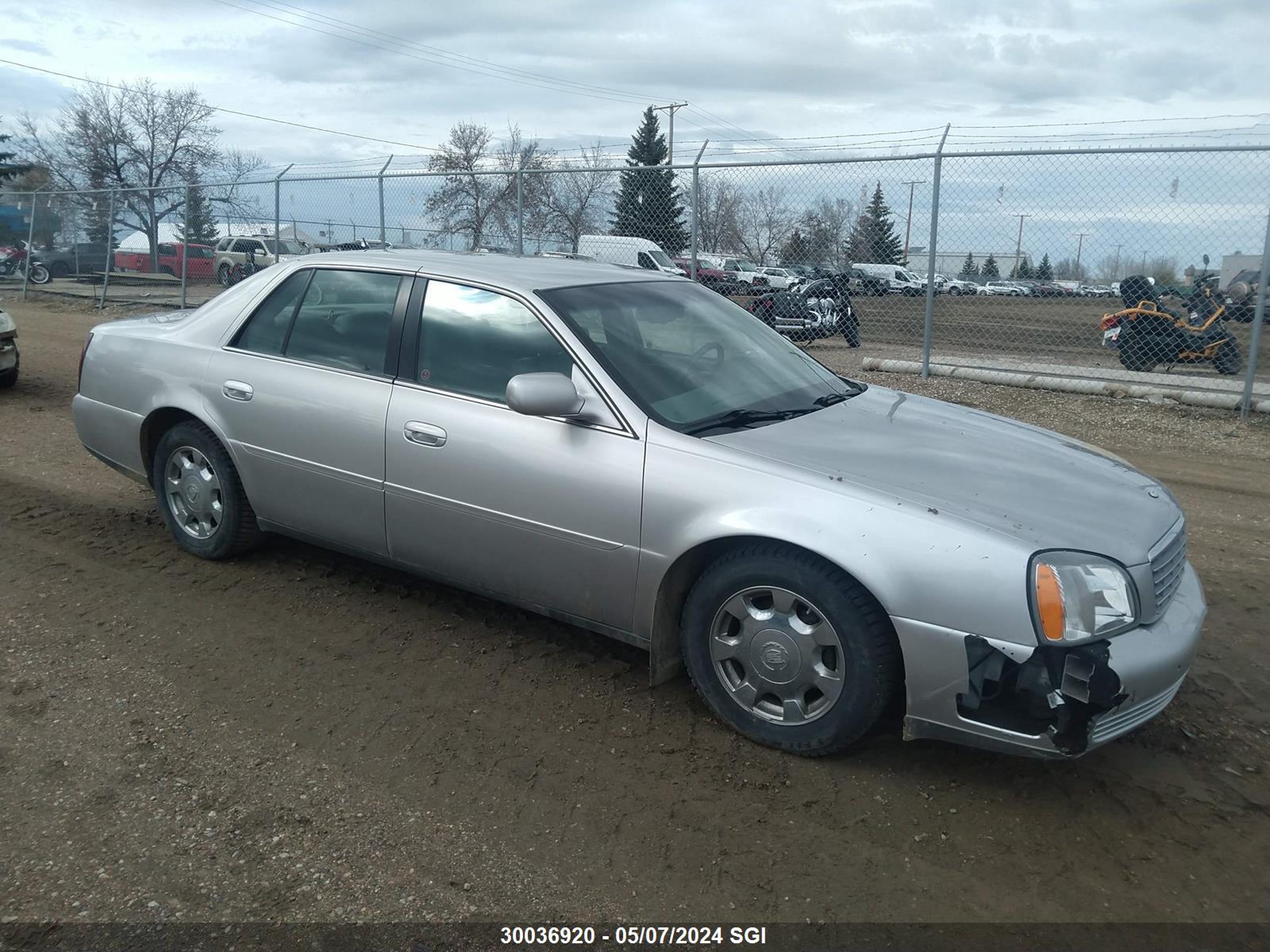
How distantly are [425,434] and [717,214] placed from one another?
347 inches

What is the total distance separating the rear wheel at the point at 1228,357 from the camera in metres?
11.2

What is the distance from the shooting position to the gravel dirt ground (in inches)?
105

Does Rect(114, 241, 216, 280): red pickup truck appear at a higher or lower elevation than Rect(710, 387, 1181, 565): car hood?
higher

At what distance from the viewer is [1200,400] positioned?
9.17 m

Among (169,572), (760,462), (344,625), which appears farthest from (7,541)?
(760,462)

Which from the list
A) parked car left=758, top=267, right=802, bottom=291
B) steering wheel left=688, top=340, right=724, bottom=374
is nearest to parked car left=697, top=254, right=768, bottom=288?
parked car left=758, top=267, right=802, bottom=291

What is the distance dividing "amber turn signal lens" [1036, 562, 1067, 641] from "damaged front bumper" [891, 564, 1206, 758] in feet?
0.14

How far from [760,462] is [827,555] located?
0.42 meters

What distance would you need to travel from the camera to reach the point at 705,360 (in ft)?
13.6

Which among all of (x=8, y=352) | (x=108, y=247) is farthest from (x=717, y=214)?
(x=108, y=247)

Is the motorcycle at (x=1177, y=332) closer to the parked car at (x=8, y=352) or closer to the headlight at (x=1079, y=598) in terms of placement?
the headlight at (x=1079, y=598)

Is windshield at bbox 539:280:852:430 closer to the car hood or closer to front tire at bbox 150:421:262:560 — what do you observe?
the car hood

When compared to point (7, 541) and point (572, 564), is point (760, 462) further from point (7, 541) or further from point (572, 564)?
point (7, 541)

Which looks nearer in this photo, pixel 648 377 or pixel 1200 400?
pixel 648 377
